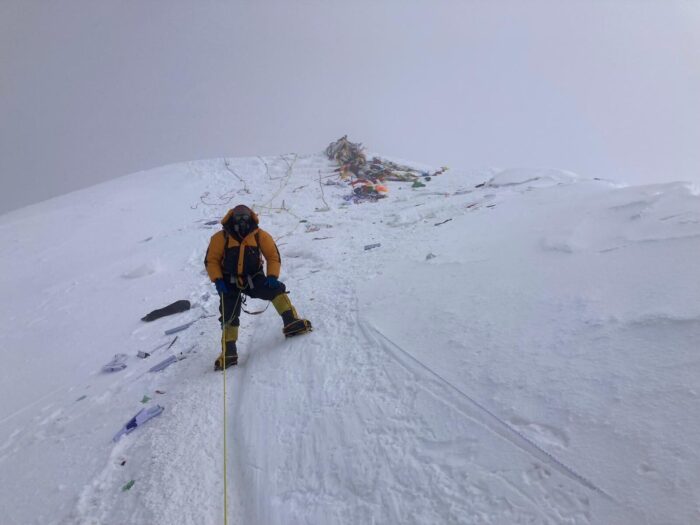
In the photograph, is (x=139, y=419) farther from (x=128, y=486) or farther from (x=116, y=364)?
(x=116, y=364)

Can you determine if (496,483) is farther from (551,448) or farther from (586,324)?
(586,324)

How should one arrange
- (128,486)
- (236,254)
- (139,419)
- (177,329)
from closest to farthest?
1. (128,486)
2. (139,419)
3. (236,254)
4. (177,329)

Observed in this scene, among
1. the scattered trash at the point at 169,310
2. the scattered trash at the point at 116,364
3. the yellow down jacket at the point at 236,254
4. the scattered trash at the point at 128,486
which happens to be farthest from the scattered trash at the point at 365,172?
the scattered trash at the point at 128,486

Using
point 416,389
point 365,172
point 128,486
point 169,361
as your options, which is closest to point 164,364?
point 169,361

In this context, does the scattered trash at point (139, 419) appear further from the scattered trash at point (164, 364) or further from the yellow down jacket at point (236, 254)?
the yellow down jacket at point (236, 254)

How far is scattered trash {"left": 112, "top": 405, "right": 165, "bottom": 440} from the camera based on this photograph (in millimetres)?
3198

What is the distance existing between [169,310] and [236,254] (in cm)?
235

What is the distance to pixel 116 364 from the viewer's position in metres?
4.43

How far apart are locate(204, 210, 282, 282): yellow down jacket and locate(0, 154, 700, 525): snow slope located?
834 mm

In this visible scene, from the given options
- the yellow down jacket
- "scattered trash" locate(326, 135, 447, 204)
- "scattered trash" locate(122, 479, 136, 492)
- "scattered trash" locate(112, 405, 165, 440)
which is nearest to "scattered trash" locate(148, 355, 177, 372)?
"scattered trash" locate(112, 405, 165, 440)

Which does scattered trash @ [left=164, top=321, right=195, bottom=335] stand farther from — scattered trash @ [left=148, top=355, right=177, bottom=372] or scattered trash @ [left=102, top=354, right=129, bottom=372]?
scattered trash @ [left=148, top=355, right=177, bottom=372]

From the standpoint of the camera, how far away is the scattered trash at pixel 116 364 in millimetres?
4371

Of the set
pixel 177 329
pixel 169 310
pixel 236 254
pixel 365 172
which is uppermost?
pixel 365 172

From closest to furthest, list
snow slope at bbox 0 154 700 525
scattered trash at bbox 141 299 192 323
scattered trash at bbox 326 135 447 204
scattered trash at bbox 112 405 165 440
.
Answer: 1. snow slope at bbox 0 154 700 525
2. scattered trash at bbox 112 405 165 440
3. scattered trash at bbox 141 299 192 323
4. scattered trash at bbox 326 135 447 204
